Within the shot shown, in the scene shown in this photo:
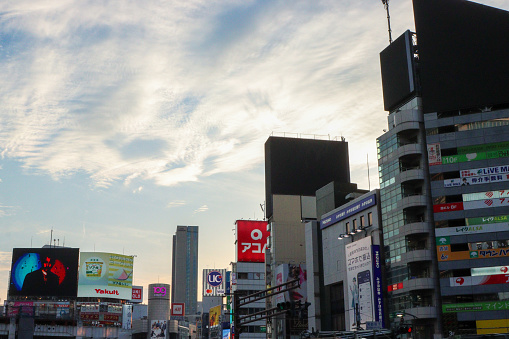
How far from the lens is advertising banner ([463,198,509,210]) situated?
69875 millimetres

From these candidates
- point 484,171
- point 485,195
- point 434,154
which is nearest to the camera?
point 485,195

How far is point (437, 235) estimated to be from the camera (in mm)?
71250

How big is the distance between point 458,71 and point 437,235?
858 inches

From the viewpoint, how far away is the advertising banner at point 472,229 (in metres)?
69.1

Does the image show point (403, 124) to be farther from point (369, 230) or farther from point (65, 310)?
point (65, 310)

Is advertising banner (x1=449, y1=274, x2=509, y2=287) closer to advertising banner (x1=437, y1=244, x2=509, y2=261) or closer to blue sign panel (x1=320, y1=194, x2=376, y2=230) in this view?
advertising banner (x1=437, y1=244, x2=509, y2=261)

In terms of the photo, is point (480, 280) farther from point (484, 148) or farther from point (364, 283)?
point (484, 148)

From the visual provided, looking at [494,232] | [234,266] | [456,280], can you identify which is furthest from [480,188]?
[234,266]

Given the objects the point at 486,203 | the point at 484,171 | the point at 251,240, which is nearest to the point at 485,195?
the point at 486,203

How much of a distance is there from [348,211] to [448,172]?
1737 centimetres

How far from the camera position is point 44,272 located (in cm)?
13338

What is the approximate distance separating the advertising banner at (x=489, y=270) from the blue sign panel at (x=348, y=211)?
1610cm

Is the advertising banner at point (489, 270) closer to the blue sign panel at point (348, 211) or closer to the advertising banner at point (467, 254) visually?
the advertising banner at point (467, 254)

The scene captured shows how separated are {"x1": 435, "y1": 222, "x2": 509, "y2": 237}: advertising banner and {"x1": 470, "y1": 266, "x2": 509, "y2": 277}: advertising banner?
4212 mm
